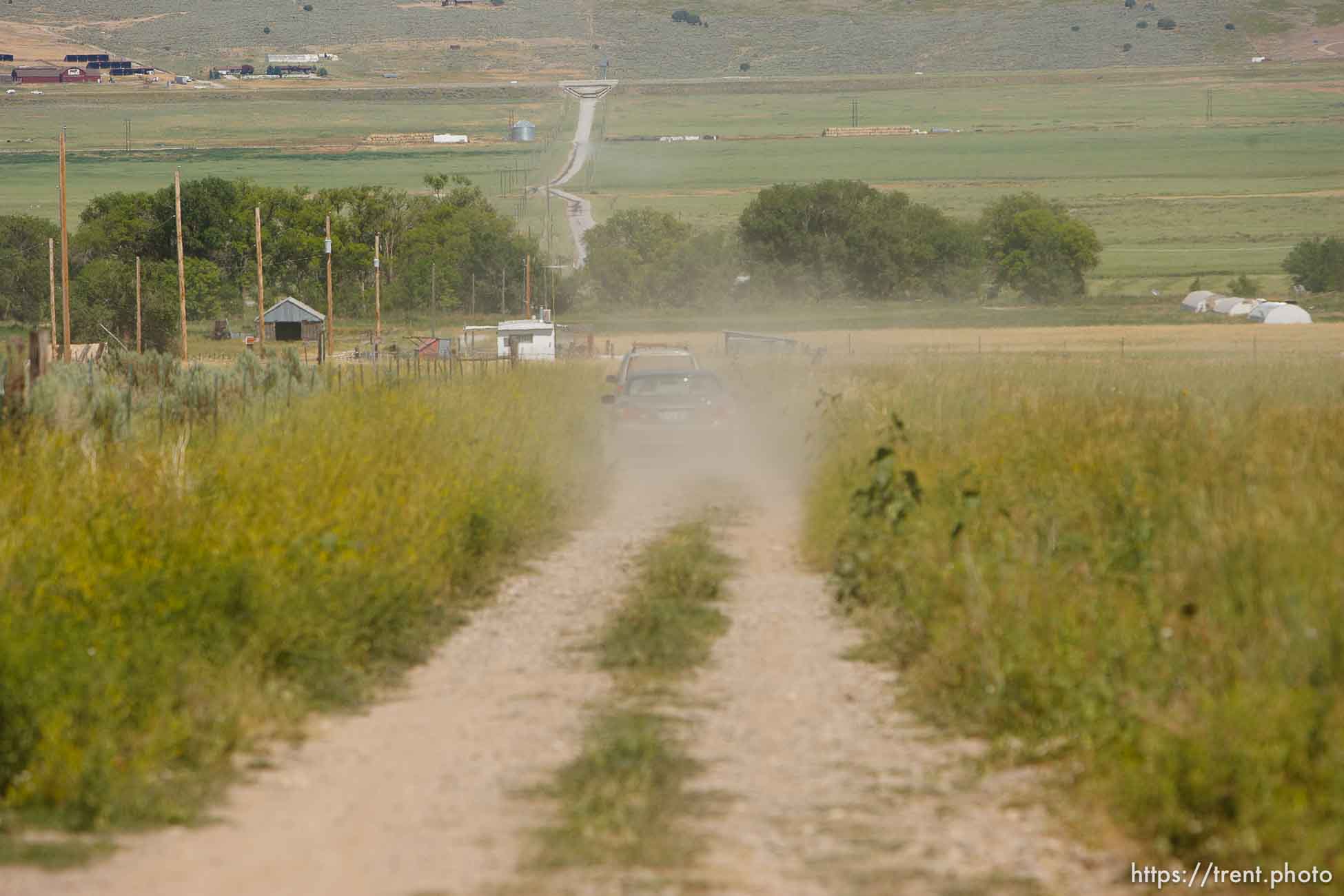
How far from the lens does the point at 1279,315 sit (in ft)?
274

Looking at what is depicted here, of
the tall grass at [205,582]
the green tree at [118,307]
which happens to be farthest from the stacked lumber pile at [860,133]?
the tall grass at [205,582]

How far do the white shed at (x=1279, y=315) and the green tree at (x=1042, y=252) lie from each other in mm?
23428

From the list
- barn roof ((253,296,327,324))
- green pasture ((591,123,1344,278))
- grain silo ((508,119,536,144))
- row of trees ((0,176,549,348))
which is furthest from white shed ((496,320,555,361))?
grain silo ((508,119,536,144))

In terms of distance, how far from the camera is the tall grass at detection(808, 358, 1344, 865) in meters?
6.93

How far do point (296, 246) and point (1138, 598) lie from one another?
10382cm

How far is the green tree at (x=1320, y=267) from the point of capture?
108062 mm

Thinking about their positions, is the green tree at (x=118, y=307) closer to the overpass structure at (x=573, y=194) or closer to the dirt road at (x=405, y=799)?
the overpass structure at (x=573, y=194)

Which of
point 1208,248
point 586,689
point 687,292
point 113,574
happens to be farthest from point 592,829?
point 1208,248

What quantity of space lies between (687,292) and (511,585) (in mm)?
102005

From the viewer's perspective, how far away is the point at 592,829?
723 cm

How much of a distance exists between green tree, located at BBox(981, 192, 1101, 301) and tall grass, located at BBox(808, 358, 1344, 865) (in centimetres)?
9628

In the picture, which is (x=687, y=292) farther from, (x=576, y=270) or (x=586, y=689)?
(x=586, y=689)

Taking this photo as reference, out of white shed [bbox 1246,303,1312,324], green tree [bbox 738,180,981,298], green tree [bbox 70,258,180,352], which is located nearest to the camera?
green tree [bbox 70,258,180,352]

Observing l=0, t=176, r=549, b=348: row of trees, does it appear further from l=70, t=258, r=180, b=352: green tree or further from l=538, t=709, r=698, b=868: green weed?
l=538, t=709, r=698, b=868: green weed
